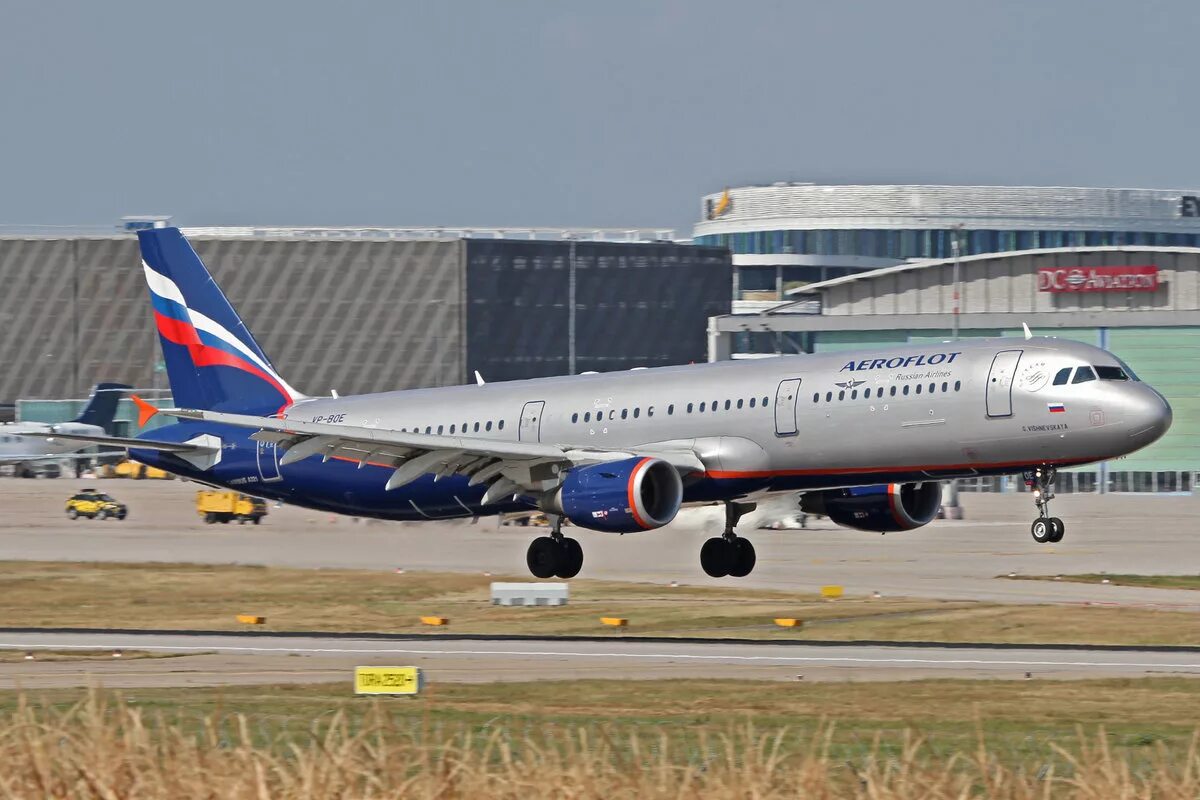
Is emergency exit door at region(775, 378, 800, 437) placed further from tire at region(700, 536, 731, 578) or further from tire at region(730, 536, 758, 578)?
tire at region(700, 536, 731, 578)

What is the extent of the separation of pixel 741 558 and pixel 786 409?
6.88 m

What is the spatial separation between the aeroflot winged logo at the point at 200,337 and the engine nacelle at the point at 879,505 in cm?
1856

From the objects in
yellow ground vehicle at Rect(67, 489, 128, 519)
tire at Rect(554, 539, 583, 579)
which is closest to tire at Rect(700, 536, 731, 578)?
tire at Rect(554, 539, 583, 579)

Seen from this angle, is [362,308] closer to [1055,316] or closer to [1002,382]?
[1055,316]

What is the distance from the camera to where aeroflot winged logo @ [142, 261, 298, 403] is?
57688 millimetres

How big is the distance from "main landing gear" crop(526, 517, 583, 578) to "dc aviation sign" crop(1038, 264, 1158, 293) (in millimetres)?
88815

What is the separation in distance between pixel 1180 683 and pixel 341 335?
10911 centimetres

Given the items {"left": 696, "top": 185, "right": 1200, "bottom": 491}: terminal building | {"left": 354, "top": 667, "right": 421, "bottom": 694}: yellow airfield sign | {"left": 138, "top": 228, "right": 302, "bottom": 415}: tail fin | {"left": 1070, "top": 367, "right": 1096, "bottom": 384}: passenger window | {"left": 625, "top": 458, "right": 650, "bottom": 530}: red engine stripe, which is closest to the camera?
{"left": 1070, "top": 367, "right": 1096, "bottom": 384}: passenger window

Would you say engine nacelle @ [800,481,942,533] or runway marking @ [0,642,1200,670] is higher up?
engine nacelle @ [800,481,942,533]

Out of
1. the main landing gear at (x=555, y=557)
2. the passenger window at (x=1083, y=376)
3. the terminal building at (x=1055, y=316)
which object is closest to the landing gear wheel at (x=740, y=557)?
the main landing gear at (x=555, y=557)

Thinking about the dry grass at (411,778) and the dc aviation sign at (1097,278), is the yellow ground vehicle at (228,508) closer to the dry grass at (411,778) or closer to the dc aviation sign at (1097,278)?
the dc aviation sign at (1097,278)

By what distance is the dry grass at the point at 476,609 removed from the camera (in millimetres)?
63062

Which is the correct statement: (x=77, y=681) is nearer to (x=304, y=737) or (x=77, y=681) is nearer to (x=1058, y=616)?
(x=304, y=737)

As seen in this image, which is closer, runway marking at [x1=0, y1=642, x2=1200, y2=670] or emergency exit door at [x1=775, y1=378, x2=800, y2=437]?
emergency exit door at [x1=775, y1=378, x2=800, y2=437]
